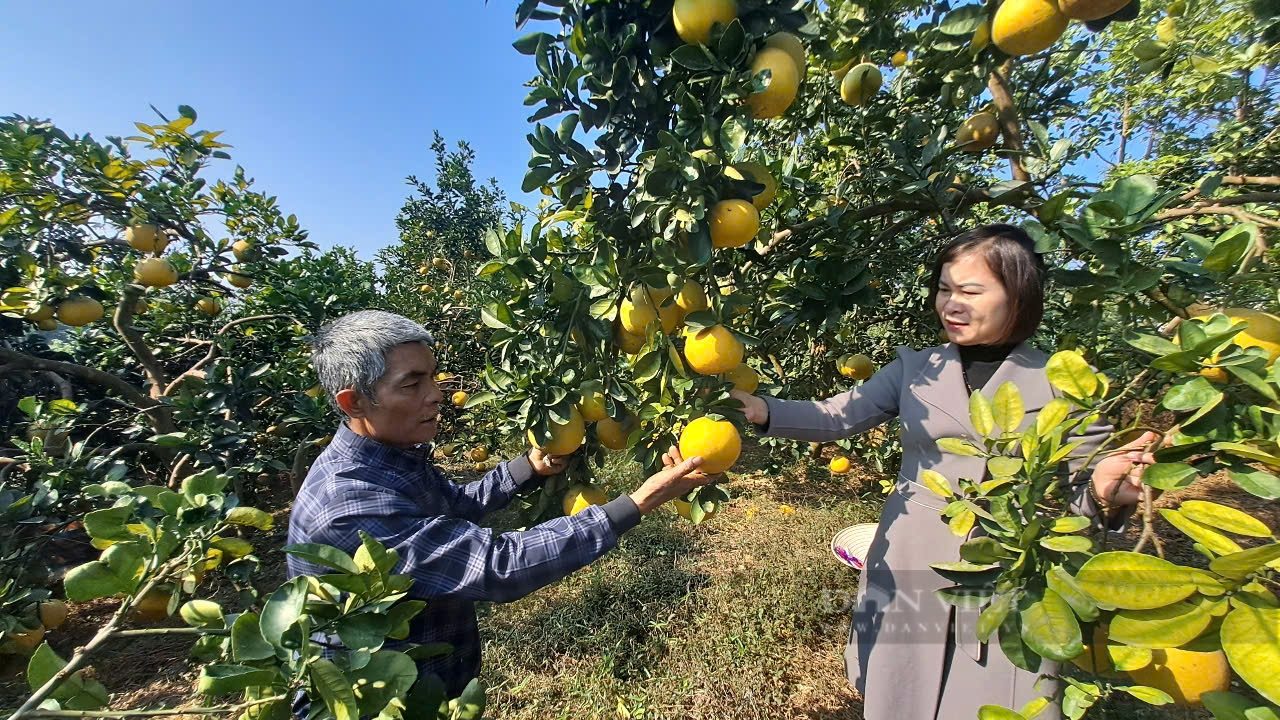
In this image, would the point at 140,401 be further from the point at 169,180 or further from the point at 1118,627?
the point at 1118,627

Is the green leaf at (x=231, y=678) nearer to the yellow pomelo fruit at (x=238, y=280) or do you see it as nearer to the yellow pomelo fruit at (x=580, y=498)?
the yellow pomelo fruit at (x=580, y=498)

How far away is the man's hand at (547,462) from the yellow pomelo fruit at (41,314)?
128 inches

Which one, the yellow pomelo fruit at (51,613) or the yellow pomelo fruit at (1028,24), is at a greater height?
the yellow pomelo fruit at (1028,24)

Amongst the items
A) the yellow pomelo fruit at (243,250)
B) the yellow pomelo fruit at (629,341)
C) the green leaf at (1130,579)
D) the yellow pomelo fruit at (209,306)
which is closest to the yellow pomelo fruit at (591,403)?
the yellow pomelo fruit at (629,341)

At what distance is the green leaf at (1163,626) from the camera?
19.3 inches

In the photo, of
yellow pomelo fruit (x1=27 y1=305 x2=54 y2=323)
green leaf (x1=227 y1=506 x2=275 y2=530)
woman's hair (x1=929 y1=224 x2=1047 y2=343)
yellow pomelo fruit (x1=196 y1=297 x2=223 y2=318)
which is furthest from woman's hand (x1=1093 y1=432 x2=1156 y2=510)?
yellow pomelo fruit (x1=196 y1=297 x2=223 y2=318)

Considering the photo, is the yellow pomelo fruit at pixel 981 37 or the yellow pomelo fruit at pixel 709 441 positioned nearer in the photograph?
the yellow pomelo fruit at pixel 709 441

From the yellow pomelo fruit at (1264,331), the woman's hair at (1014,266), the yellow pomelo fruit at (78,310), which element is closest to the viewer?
the yellow pomelo fruit at (1264,331)

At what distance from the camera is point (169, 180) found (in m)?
3.09

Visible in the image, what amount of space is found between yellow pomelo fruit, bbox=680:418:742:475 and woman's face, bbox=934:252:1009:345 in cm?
63

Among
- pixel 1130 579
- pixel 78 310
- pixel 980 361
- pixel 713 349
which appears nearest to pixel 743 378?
pixel 713 349

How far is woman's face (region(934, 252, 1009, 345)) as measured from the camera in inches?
47.6

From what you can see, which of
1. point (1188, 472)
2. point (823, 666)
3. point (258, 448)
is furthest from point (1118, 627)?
point (258, 448)

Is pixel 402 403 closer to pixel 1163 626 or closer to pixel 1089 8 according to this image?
pixel 1163 626
